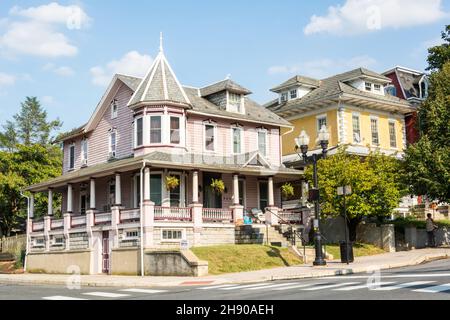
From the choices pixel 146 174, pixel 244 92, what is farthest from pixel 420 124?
pixel 146 174

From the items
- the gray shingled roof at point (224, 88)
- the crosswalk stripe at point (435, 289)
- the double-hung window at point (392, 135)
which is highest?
the gray shingled roof at point (224, 88)

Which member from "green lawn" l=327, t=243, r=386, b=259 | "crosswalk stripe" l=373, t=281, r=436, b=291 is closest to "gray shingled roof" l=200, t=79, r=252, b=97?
"green lawn" l=327, t=243, r=386, b=259

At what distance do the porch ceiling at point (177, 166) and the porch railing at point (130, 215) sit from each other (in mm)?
2165

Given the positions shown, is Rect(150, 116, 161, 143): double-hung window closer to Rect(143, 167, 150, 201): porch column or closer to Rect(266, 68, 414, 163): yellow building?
Rect(143, 167, 150, 201): porch column

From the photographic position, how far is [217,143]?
116 feet

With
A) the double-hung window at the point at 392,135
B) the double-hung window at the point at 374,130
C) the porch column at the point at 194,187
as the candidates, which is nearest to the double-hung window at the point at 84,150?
the porch column at the point at 194,187

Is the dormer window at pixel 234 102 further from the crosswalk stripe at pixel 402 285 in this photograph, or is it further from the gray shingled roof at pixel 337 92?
the crosswalk stripe at pixel 402 285

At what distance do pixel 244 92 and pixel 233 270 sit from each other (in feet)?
51.1

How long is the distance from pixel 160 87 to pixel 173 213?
7.80 m

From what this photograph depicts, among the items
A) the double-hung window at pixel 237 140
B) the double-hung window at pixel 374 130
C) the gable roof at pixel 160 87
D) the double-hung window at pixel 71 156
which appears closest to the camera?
the gable roof at pixel 160 87

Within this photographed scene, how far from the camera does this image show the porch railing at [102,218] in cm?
3075

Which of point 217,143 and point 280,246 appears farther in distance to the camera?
point 217,143

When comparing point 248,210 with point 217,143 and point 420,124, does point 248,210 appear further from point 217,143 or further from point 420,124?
point 420,124

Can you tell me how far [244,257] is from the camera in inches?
1009
